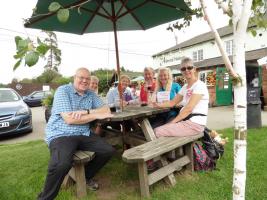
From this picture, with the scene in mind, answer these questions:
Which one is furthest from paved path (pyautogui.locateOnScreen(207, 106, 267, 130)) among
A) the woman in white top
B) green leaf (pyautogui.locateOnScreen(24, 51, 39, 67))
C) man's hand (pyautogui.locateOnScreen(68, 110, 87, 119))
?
green leaf (pyautogui.locateOnScreen(24, 51, 39, 67))

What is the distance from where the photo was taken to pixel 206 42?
22.1 metres

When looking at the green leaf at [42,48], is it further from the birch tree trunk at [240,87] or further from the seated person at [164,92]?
the seated person at [164,92]

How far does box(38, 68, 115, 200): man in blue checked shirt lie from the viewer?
2.90 metres

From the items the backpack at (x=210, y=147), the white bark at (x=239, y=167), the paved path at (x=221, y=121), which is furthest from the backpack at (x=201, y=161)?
the paved path at (x=221, y=121)

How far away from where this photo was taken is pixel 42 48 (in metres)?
1.33

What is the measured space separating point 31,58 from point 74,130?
2.19 m

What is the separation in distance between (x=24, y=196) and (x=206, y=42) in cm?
2116

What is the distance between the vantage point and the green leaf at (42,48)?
131 cm

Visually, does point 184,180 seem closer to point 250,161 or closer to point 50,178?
point 250,161

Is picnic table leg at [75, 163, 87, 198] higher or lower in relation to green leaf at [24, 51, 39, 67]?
lower

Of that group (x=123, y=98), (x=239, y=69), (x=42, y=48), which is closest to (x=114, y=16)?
(x=123, y=98)

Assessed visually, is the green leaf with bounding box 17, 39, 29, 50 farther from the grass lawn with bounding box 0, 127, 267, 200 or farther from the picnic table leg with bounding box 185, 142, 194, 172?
the picnic table leg with bounding box 185, 142, 194, 172

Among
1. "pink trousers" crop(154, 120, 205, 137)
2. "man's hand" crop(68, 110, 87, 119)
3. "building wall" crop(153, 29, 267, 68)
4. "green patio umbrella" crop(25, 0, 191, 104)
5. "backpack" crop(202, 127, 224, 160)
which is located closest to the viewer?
"man's hand" crop(68, 110, 87, 119)

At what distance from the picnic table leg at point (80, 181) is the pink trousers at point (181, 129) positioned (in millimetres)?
1198
